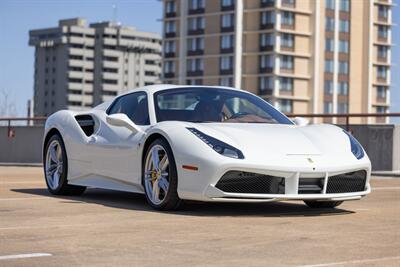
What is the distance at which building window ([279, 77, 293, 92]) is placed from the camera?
116m

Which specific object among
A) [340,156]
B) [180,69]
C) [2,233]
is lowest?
[2,233]

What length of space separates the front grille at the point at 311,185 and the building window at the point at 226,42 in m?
110

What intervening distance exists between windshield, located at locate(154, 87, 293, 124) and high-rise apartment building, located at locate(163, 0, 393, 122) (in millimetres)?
101592

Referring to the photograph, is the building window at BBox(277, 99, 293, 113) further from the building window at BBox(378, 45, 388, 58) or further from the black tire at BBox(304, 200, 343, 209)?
the black tire at BBox(304, 200, 343, 209)

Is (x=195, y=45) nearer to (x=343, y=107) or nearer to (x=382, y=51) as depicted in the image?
(x=343, y=107)

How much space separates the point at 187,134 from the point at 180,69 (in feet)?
379

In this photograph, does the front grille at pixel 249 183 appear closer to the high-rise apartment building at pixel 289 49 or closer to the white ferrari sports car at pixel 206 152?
the white ferrari sports car at pixel 206 152

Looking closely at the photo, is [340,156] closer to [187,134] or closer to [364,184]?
[364,184]

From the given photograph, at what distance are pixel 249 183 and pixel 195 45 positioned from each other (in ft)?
375

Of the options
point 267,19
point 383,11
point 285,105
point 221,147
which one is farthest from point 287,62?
point 221,147

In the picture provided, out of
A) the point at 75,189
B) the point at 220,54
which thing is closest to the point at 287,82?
the point at 220,54

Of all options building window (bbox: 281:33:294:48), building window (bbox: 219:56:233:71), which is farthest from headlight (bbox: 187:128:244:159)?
building window (bbox: 219:56:233:71)

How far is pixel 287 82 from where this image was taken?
11644cm

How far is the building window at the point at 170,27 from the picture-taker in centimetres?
12457
